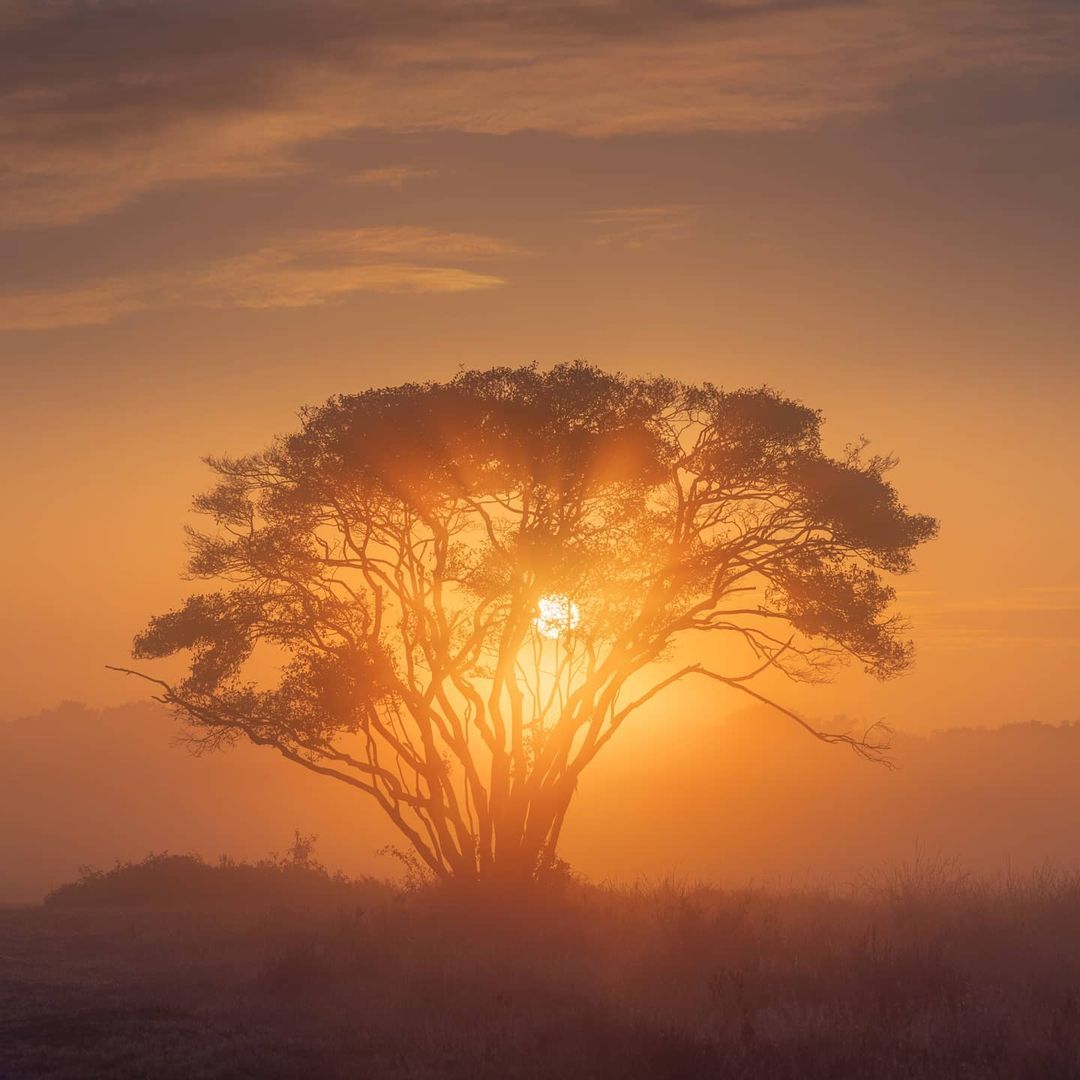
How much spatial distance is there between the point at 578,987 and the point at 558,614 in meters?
11.2

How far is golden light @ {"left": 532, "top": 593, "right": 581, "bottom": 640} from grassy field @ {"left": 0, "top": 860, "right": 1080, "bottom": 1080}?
585cm

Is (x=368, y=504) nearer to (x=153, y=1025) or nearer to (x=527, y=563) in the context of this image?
(x=527, y=563)

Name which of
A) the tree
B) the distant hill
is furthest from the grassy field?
the distant hill

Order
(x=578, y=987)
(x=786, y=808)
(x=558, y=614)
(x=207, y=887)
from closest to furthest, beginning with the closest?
1. (x=578, y=987)
2. (x=558, y=614)
3. (x=207, y=887)
4. (x=786, y=808)

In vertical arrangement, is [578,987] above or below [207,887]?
below

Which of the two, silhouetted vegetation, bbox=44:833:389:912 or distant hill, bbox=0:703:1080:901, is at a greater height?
distant hill, bbox=0:703:1080:901

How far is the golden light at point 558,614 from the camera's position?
2884cm

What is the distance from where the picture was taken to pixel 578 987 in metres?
19.0

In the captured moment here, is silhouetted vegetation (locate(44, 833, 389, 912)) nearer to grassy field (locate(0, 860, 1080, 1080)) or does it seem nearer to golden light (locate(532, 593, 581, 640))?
grassy field (locate(0, 860, 1080, 1080))

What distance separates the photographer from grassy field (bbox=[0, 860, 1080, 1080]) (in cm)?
1435

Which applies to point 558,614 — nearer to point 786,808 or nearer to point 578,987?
point 578,987

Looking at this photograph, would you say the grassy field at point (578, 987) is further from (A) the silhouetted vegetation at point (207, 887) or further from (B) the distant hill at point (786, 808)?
(B) the distant hill at point (786, 808)

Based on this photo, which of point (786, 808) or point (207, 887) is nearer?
point (207, 887)

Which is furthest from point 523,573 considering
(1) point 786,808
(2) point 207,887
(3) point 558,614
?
(1) point 786,808
